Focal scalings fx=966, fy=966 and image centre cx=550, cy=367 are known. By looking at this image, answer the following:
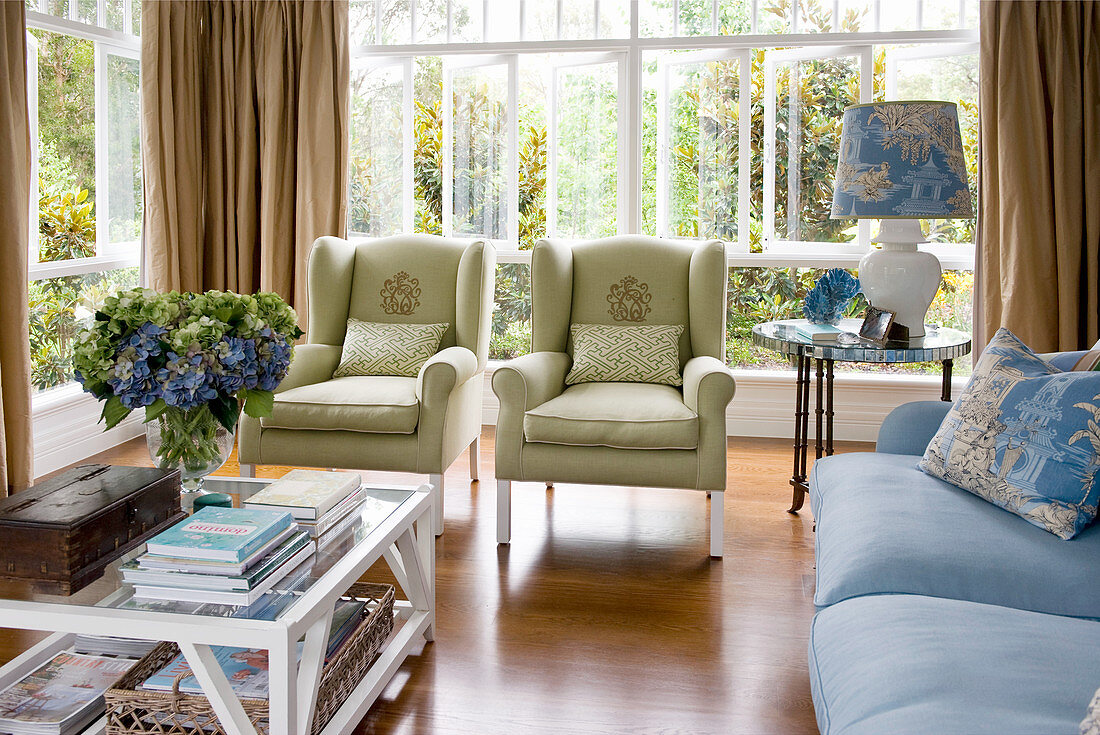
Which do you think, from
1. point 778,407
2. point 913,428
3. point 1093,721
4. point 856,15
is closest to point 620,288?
point 913,428

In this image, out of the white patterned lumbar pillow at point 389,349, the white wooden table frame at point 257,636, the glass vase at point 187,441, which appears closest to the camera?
the white wooden table frame at point 257,636

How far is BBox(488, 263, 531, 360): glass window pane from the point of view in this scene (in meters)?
5.28

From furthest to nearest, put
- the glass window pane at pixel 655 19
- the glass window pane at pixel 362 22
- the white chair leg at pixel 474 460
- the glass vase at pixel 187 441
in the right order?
the glass window pane at pixel 362 22, the glass window pane at pixel 655 19, the white chair leg at pixel 474 460, the glass vase at pixel 187 441

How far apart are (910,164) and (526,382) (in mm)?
1420

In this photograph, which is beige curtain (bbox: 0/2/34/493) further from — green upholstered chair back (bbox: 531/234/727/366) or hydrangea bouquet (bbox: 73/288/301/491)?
green upholstered chair back (bbox: 531/234/727/366)

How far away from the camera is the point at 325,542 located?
2.13 metres

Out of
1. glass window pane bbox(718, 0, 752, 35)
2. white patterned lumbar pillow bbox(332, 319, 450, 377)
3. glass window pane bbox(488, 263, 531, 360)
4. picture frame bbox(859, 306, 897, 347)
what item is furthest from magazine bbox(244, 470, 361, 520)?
glass window pane bbox(718, 0, 752, 35)

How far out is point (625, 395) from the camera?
3.31m

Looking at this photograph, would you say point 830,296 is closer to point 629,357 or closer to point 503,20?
point 629,357

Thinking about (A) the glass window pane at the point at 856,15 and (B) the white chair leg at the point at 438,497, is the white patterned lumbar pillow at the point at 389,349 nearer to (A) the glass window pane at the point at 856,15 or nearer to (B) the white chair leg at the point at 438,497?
(B) the white chair leg at the point at 438,497

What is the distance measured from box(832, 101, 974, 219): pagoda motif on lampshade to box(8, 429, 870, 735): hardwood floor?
1.17m

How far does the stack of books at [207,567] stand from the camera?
1805 millimetres

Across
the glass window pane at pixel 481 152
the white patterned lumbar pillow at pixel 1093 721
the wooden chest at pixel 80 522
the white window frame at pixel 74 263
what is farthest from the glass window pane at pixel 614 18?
the white patterned lumbar pillow at pixel 1093 721

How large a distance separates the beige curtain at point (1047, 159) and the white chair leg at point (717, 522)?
1.99 metres
